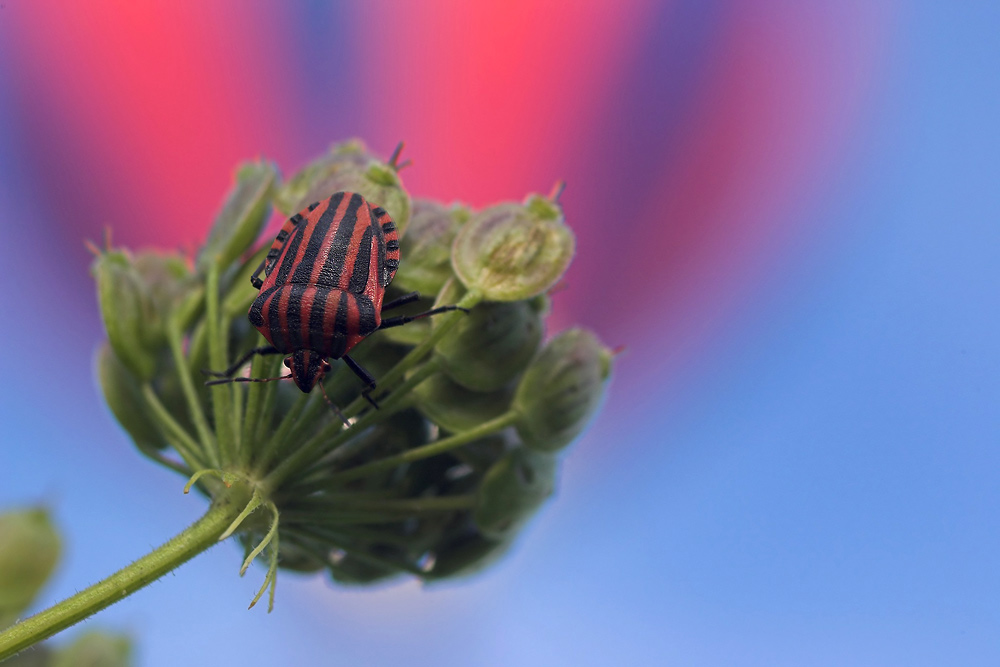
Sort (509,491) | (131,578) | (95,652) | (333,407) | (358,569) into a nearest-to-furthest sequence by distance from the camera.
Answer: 1. (131,578)
2. (333,407)
3. (509,491)
4. (358,569)
5. (95,652)

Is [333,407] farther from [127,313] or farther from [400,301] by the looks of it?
[127,313]

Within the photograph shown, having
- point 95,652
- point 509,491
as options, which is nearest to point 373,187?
point 509,491

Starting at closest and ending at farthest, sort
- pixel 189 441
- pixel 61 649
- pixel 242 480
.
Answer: pixel 242 480
pixel 189 441
pixel 61 649

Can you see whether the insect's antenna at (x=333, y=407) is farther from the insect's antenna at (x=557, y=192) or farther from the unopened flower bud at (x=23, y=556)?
the unopened flower bud at (x=23, y=556)

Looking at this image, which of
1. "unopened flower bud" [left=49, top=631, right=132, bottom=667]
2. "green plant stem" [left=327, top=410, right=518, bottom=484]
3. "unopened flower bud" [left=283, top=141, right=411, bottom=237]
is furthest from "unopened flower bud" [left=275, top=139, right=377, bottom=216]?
"unopened flower bud" [left=49, top=631, right=132, bottom=667]

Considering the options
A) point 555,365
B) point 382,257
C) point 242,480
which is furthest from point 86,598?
point 555,365

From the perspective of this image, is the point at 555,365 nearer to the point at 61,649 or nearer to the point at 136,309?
the point at 136,309

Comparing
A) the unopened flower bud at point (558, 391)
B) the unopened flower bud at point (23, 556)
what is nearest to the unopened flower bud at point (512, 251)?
the unopened flower bud at point (558, 391)
